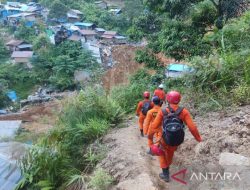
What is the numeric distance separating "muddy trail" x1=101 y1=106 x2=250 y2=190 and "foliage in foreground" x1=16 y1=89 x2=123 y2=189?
39 centimetres

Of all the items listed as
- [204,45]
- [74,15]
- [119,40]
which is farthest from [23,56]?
[204,45]

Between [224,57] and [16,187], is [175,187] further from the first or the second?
[224,57]

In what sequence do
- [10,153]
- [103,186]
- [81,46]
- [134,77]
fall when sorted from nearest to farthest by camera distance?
[103,186] → [10,153] → [134,77] → [81,46]

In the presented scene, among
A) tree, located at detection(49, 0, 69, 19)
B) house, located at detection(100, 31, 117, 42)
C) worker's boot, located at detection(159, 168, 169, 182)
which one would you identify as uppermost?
worker's boot, located at detection(159, 168, 169, 182)

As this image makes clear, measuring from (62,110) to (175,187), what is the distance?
10.9ft

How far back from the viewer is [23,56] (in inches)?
1129

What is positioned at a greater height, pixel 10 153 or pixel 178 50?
pixel 178 50

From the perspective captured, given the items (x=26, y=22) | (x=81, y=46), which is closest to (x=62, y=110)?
(x=81, y=46)

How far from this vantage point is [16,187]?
17.5ft

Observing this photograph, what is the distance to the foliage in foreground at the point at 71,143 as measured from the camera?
5.43m

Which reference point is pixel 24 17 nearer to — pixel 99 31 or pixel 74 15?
pixel 74 15

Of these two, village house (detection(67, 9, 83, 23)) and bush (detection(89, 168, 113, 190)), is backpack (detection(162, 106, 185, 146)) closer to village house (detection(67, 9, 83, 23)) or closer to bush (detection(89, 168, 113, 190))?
bush (detection(89, 168, 113, 190))

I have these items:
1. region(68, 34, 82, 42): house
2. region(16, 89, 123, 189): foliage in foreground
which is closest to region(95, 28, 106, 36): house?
region(68, 34, 82, 42): house

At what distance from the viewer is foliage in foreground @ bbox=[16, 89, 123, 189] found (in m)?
5.43
